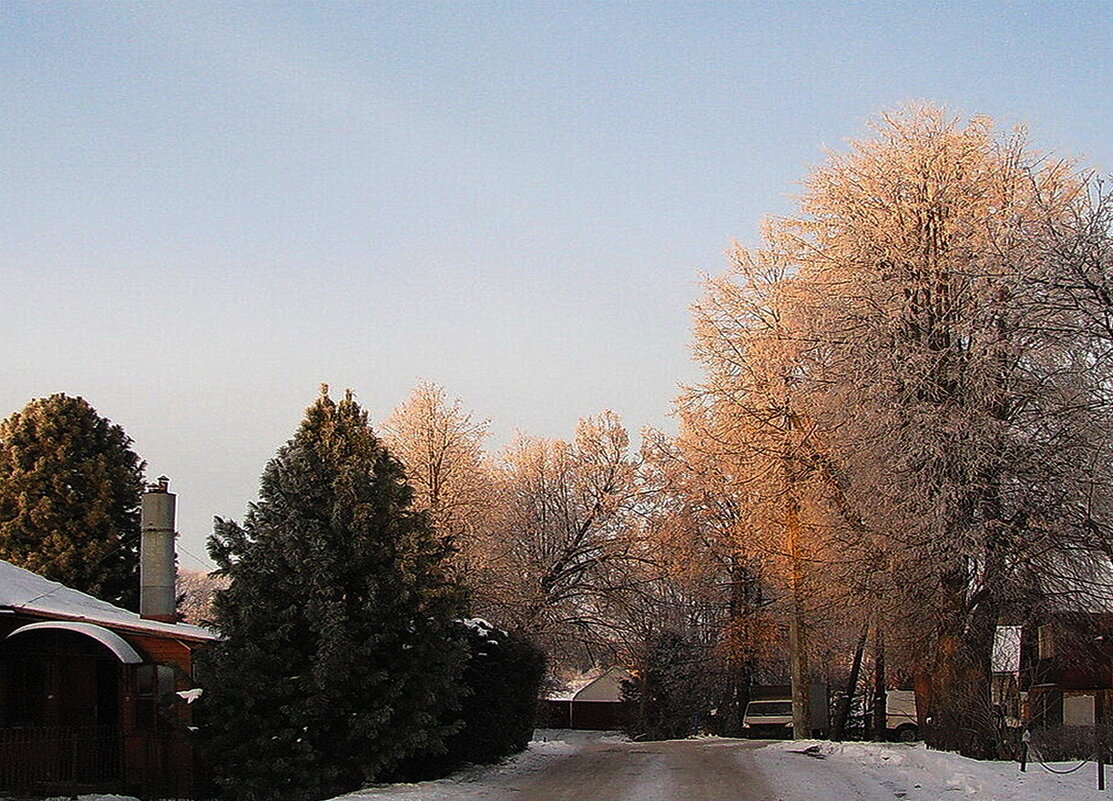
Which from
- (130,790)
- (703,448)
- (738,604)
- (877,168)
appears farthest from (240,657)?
(738,604)

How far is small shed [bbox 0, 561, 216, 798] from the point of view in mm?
20500

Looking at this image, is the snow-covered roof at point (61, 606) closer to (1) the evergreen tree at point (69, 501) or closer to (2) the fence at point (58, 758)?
(2) the fence at point (58, 758)

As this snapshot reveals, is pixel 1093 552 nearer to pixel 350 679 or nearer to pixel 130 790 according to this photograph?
pixel 350 679

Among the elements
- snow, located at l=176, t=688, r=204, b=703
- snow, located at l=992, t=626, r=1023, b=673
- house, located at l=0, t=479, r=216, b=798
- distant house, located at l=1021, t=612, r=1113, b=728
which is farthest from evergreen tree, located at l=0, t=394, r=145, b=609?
distant house, located at l=1021, t=612, r=1113, b=728

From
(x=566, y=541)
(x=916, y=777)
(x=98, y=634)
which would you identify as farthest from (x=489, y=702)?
(x=566, y=541)

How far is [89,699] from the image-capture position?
23.1 metres

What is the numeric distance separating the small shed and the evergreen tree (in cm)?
1214

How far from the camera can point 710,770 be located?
22.0 m

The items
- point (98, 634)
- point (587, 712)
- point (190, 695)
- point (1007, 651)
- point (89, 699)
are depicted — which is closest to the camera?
point (190, 695)

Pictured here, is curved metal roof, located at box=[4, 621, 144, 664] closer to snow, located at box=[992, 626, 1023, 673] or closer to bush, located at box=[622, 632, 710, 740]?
snow, located at box=[992, 626, 1023, 673]

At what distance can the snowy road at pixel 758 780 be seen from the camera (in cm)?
1759

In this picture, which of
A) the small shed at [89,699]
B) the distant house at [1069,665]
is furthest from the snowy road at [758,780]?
the small shed at [89,699]

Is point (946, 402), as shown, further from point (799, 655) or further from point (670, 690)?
point (670, 690)

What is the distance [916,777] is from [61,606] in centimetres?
1589
